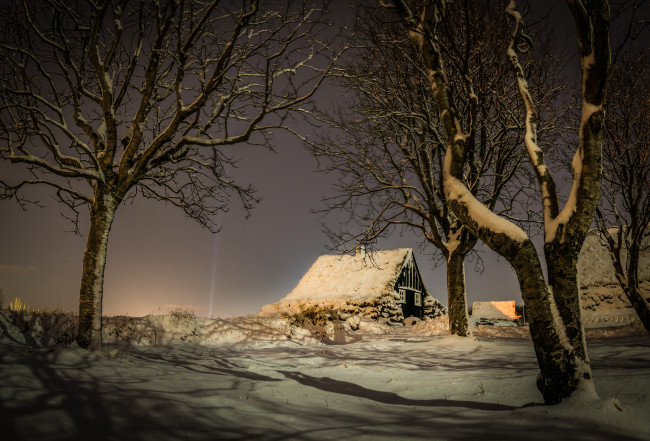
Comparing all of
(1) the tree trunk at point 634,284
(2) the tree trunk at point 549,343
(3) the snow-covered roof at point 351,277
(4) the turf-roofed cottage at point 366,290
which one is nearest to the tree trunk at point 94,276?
(2) the tree trunk at point 549,343

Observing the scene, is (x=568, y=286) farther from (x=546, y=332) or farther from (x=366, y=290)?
(x=366, y=290)

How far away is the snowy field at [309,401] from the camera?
2641 millimetres

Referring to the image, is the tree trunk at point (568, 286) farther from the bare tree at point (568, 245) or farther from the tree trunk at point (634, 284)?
the tree trunk at point (634, 284)

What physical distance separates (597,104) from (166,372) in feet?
20.0

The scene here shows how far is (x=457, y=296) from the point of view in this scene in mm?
9906

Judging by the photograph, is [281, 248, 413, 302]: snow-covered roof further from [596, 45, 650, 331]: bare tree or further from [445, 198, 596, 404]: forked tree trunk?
[445, 198, 596, 404]: forked tree trunk

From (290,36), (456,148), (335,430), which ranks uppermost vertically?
(290,36)

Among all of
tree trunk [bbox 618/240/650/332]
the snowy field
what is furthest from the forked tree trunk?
tree trunk [bbox 618/240/650/332]

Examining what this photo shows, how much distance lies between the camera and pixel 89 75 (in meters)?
8.02

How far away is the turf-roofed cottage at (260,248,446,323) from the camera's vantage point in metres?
20.0

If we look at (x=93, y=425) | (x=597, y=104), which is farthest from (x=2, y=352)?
(x=597, y=104)

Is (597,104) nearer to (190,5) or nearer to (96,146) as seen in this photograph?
(190,5)

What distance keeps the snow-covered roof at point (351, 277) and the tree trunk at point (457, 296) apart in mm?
10265

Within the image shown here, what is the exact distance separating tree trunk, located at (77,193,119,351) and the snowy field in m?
0.58
